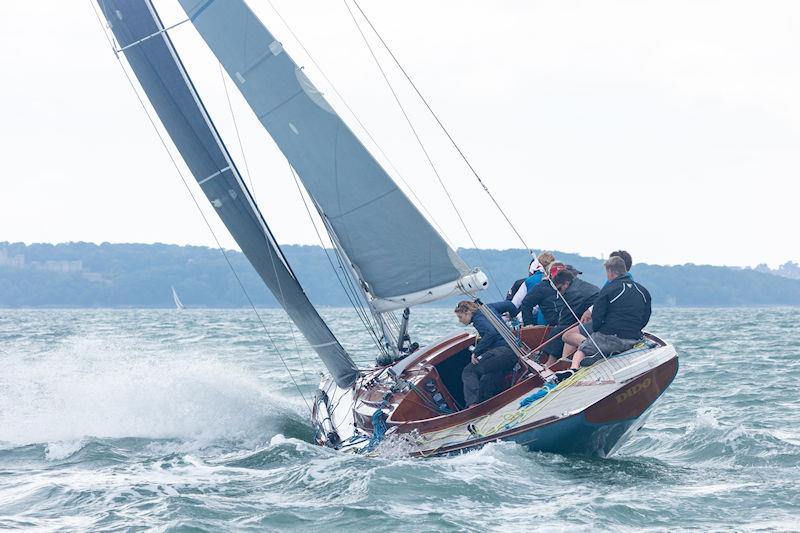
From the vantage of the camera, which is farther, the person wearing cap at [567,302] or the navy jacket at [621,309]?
the person wearing cap at [567,302]

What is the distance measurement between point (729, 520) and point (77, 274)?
115577 mm

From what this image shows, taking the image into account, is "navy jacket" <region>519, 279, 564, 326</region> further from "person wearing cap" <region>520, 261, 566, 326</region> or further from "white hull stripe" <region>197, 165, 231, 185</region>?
"white hull stripe" <region>197, 165, 231, 185</region>

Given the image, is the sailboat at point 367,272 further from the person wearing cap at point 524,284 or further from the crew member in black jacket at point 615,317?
the person wearing cap at point 524,284

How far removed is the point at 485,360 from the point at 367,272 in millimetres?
1500

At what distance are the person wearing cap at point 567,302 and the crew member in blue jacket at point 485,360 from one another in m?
0.54

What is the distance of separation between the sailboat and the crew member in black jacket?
172mm

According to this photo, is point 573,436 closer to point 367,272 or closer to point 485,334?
point 485,334

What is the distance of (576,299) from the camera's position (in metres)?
9.55

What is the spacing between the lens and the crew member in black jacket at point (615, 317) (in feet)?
29.0

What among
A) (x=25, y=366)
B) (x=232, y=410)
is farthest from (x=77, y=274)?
(x=232, y=410)

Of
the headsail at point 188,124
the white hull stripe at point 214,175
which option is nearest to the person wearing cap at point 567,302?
the headsail at point 188,124

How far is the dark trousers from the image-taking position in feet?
29.6

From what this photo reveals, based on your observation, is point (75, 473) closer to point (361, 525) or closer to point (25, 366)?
point (361, 525)

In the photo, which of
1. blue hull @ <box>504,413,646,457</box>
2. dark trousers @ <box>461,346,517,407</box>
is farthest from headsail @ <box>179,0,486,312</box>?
blue hull @ <box>504,413,646,457</box>
